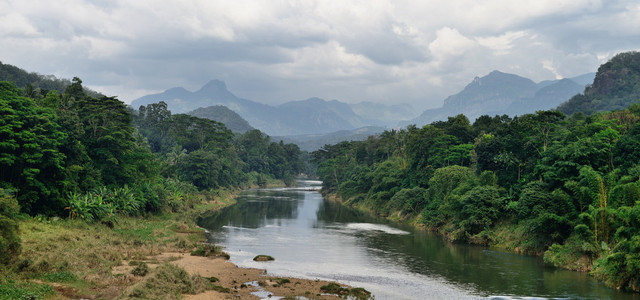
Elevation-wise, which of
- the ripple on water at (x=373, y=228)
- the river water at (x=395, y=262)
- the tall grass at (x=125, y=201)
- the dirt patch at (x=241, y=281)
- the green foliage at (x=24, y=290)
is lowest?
the ripple on water at (x=373, y=228)

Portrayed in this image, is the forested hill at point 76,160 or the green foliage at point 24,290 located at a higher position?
the forested hill at point 76,160

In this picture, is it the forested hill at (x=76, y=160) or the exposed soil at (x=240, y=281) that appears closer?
the exposed soil at (x=240, y=281)

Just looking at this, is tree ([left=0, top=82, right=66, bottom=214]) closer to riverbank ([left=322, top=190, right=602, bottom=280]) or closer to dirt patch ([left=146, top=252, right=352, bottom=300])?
dirt patch ([left=146, top=252, right=352, bottom=300])

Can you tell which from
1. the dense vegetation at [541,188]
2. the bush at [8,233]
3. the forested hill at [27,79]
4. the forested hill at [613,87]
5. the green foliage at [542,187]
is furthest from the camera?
the forested hill at [613,87]

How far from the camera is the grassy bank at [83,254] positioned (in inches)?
944

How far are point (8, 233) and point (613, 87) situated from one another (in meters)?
186

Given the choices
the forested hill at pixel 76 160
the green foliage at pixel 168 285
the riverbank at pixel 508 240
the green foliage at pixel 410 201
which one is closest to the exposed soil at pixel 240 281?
the green foliage at pixel 168 285

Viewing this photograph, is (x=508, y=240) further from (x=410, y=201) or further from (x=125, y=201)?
(x=125, y=201)

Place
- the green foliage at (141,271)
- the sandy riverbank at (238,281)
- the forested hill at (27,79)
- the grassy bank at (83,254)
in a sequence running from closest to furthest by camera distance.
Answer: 1. the grassy bank at (83,254)
2. the sandy riverbank at (238,281)
3. the green foliage at (141,271)
4. the forested hill at (27,79)

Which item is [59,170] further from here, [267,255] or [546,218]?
[546,218]

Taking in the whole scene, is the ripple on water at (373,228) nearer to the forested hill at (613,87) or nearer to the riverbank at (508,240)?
the riverbank at (508,240)

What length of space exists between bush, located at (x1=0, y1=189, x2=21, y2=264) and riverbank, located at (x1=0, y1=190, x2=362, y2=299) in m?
0.60

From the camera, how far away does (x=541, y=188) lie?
4375cm

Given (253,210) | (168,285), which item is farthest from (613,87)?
(168,285)
